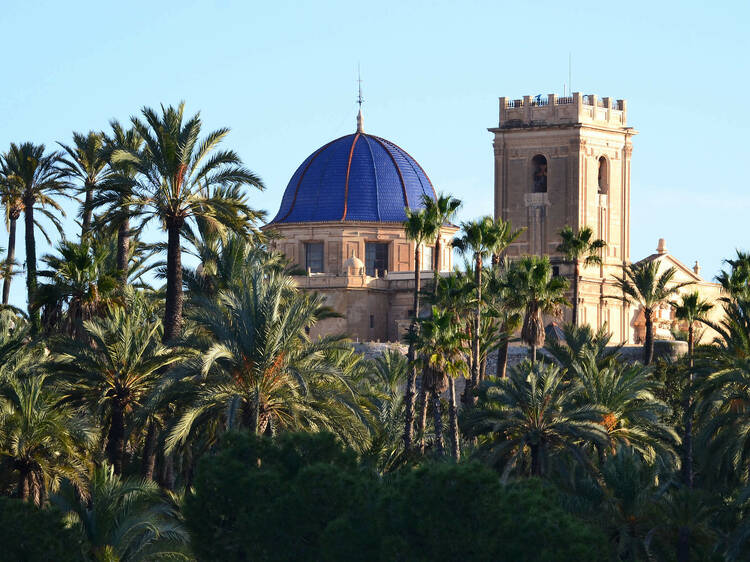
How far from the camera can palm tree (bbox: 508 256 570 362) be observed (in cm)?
4756

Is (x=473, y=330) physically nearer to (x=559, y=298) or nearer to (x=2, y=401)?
(x=559, y=298)

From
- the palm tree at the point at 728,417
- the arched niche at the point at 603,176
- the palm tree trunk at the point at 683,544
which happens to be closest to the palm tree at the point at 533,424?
the palm tree at the point at 728,417

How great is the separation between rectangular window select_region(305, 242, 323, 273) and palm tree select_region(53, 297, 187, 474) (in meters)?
43.4

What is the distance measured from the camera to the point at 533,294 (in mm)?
→ 47969

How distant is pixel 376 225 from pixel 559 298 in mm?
32181

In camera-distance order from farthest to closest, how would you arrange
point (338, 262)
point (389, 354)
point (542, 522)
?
point (338, 262)
point (389, 354)
point (542, 522)

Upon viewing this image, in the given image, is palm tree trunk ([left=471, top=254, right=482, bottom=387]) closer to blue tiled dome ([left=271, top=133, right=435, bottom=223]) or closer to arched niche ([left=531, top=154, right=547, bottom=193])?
arched niche ([left=531, top=154, right=547, bottom=193])

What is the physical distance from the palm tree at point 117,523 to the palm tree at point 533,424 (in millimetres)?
8819

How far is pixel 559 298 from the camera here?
48.5 metres

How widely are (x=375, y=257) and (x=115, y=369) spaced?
149ft

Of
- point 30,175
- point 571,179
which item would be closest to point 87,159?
point 30,175

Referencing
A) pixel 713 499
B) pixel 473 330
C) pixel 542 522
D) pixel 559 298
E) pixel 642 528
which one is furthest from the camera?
pixel 559 298

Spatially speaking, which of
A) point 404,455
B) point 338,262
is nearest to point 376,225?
point 338,262

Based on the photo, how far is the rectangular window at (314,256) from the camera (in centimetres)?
7956
